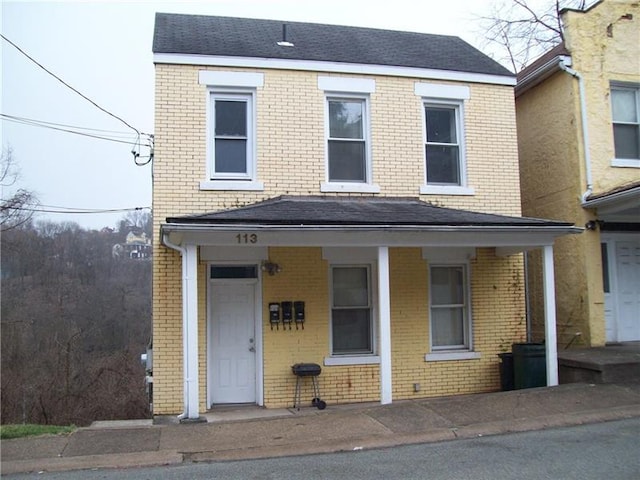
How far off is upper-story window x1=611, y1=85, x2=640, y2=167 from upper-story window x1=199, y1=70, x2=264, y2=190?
24.2 ft

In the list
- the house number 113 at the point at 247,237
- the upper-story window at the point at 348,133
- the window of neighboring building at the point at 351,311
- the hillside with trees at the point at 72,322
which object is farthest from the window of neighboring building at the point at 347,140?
the hillside with trees at the point at 72,322

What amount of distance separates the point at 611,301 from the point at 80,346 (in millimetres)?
26387

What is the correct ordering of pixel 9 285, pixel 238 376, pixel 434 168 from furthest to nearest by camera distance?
pixel 9 285 < pixel 434 168 < pixel 238 376

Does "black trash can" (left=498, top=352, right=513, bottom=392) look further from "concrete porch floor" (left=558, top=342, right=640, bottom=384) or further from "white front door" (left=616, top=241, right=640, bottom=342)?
"white front door" (left=616, top=241, right=640, bottom=342)

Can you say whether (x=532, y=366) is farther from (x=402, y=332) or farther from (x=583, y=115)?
(x=583, y=115)

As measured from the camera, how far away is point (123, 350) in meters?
32.0

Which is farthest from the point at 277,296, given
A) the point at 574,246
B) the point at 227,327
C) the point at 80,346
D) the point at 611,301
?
the point at 80,346

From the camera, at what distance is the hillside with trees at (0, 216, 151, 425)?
74.6 ft

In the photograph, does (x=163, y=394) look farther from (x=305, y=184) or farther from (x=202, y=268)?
(x=305, y=184)

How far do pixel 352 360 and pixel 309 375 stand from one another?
2.93 ft

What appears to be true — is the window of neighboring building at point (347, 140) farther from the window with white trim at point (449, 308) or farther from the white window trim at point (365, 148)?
the window with white trim at point (449, 308)

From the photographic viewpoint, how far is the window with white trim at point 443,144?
36.7ft

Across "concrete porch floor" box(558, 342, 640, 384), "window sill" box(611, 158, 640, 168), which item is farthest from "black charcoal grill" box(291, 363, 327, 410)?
"window sill" box(611, 158, 640, 168)

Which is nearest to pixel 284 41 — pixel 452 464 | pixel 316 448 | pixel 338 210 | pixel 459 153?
pixel 338 210
